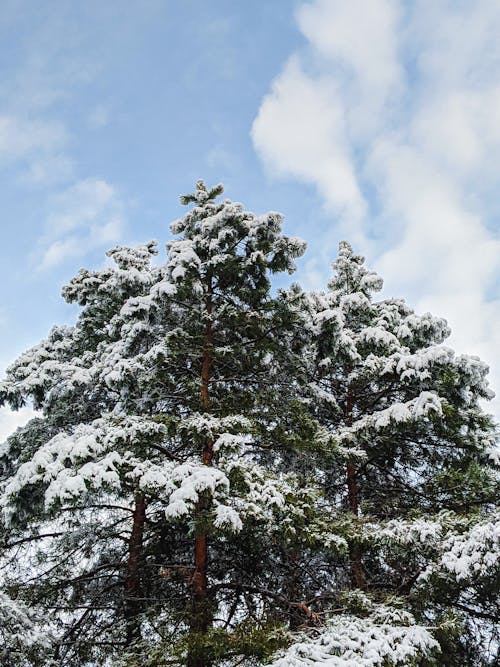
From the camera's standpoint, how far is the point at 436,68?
12.3 m

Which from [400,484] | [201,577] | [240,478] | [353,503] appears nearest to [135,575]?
[201,577]

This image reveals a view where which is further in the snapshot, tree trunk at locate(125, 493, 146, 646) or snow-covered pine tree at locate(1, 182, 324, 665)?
tree trunk at locate(125, 493, 146, 646)

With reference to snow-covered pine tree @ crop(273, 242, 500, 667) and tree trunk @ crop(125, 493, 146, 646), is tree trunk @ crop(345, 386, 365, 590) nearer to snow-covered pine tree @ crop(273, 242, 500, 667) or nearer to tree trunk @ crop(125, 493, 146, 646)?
snow-covered pine tree @ crop(273, 242, 500, 667)

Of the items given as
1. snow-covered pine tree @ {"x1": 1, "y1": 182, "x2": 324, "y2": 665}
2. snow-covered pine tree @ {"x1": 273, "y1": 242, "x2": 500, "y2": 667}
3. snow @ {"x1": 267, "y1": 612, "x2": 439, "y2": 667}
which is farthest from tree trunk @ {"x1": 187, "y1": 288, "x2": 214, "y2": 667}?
snow-covered pine tree @ {"x1": 273, "y1": 242, "x2": 500, "y2": 667}

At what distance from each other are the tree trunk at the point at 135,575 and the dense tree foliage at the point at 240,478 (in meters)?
0.04

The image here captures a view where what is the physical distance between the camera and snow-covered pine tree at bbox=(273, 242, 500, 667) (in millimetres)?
5105

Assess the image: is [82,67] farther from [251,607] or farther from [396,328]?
[251,607]

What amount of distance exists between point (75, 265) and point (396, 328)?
921 cm

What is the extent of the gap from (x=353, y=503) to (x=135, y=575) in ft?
15.6

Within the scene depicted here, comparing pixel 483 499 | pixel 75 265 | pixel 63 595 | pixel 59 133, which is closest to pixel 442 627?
pixel 483 499

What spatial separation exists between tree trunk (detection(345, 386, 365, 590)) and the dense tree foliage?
7cm

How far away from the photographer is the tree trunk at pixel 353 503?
818cm

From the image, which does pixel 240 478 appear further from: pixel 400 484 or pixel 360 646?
pixel 400 484

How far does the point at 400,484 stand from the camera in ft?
33.0
